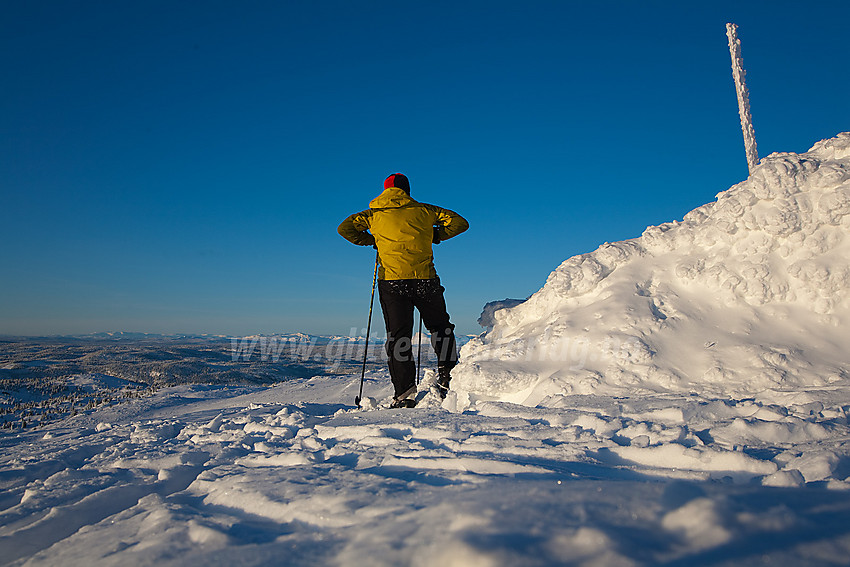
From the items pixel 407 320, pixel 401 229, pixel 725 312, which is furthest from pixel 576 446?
pixel 725 312

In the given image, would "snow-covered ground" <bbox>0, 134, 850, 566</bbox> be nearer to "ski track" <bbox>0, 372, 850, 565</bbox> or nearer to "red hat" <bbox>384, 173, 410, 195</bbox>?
"ski track" <bbox>0, 372, 850, 565</bbox>

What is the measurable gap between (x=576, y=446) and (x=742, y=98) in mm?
8272

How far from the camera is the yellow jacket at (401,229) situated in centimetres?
489

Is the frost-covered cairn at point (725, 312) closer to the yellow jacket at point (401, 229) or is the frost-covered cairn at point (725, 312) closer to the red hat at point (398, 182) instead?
the yellow jacket at point (401, 229)

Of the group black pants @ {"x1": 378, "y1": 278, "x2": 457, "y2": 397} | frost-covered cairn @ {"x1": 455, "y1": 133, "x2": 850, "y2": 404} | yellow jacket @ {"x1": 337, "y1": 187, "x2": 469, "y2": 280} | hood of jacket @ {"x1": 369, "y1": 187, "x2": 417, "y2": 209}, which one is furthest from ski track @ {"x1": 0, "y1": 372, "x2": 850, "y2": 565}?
hood of jacket @ {"x1": 369, "y1": 187, "x2": 417, "y2": 209}

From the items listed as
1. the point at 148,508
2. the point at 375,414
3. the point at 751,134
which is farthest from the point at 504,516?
the point at 751,134

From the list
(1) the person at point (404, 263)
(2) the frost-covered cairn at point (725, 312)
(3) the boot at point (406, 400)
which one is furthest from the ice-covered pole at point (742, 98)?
(3) the boot at point (406, 400)

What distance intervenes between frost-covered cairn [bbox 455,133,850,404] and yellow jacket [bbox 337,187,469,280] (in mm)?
1311

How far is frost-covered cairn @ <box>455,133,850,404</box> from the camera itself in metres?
4.21

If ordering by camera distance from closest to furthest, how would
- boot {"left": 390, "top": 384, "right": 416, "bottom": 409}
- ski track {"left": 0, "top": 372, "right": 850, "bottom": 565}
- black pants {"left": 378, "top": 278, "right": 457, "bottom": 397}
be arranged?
ski track {"left": 0, "top": 372, "right": 850, "bottom": 565} → boot {"left": 390, "top": 384, "right": 416, "bottom": 409} → black pants {"left": 378, "top": 278, "right": 457, "bottom": 397}

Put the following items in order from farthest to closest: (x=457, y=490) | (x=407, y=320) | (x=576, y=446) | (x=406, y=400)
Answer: (x=407, y=320)
(x=406, y=400)
(x=576, y=446)
(x=457, y=490)

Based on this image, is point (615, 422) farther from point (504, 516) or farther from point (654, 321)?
point (654, 321)

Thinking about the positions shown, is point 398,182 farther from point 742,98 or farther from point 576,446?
point 742,98

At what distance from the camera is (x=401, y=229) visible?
4.89 metres
